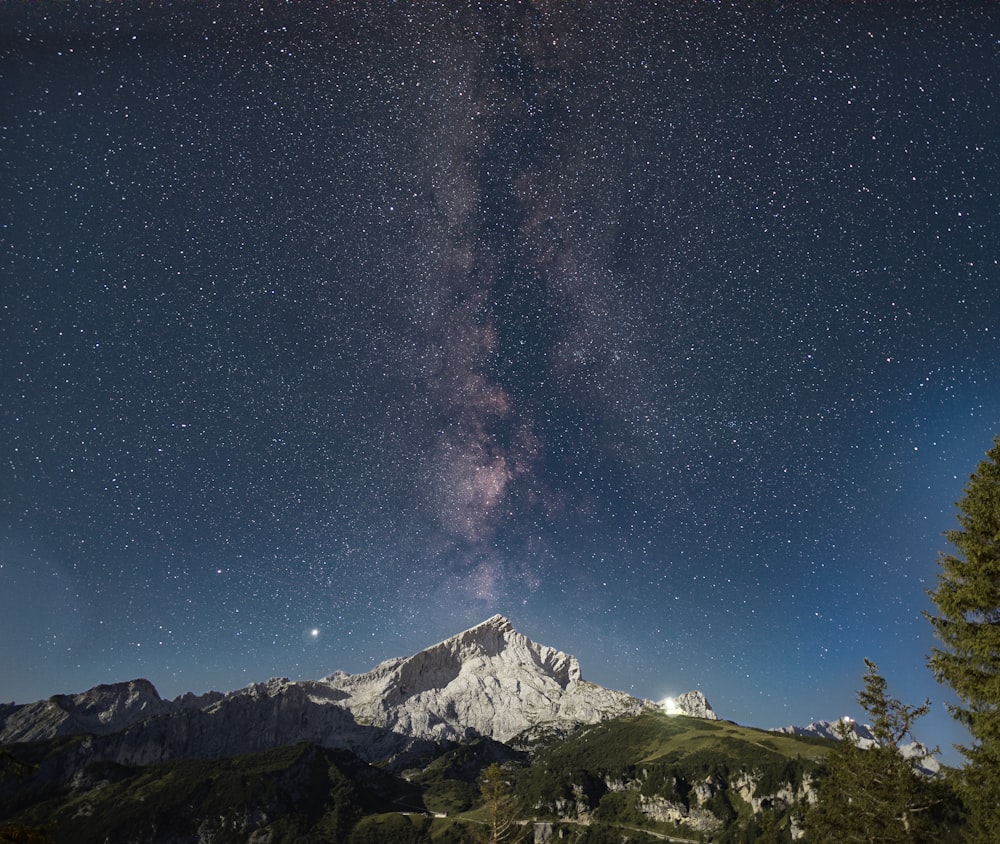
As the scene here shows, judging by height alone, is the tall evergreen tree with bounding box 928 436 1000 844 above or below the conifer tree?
above

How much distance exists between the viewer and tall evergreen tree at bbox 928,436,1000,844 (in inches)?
751

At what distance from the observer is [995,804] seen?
63.2 ft

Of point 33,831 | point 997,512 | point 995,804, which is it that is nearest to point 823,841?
point 995,804

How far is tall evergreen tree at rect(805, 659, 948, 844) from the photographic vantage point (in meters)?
24.5

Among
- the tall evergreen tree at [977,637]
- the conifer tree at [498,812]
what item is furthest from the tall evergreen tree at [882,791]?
the conifer tree at [498,812]

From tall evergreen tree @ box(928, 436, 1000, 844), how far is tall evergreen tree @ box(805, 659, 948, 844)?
12.3 ft

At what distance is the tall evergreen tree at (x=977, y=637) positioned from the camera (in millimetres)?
19078

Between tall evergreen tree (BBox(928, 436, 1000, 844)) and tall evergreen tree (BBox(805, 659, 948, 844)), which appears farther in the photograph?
tall evergreen tree (BBox(805, 659, 948, 844))

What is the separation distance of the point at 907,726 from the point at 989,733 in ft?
32.6

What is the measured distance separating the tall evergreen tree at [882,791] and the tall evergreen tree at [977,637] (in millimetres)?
3752

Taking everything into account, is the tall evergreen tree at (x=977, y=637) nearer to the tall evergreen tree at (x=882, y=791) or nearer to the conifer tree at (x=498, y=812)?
the tall evergreen tree at (x=882, y=791)

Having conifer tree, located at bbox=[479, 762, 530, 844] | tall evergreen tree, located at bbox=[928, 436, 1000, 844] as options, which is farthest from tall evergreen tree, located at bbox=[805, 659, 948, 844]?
conifer tree, located at bbox=[479, 762, 530, 844]

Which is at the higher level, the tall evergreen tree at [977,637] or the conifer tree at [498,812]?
the tall evergreen tree at [977,637]

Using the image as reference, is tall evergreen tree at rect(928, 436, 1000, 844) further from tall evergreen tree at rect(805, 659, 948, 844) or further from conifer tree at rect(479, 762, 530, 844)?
conifer tree at rect(479, 762, 530, 844)
